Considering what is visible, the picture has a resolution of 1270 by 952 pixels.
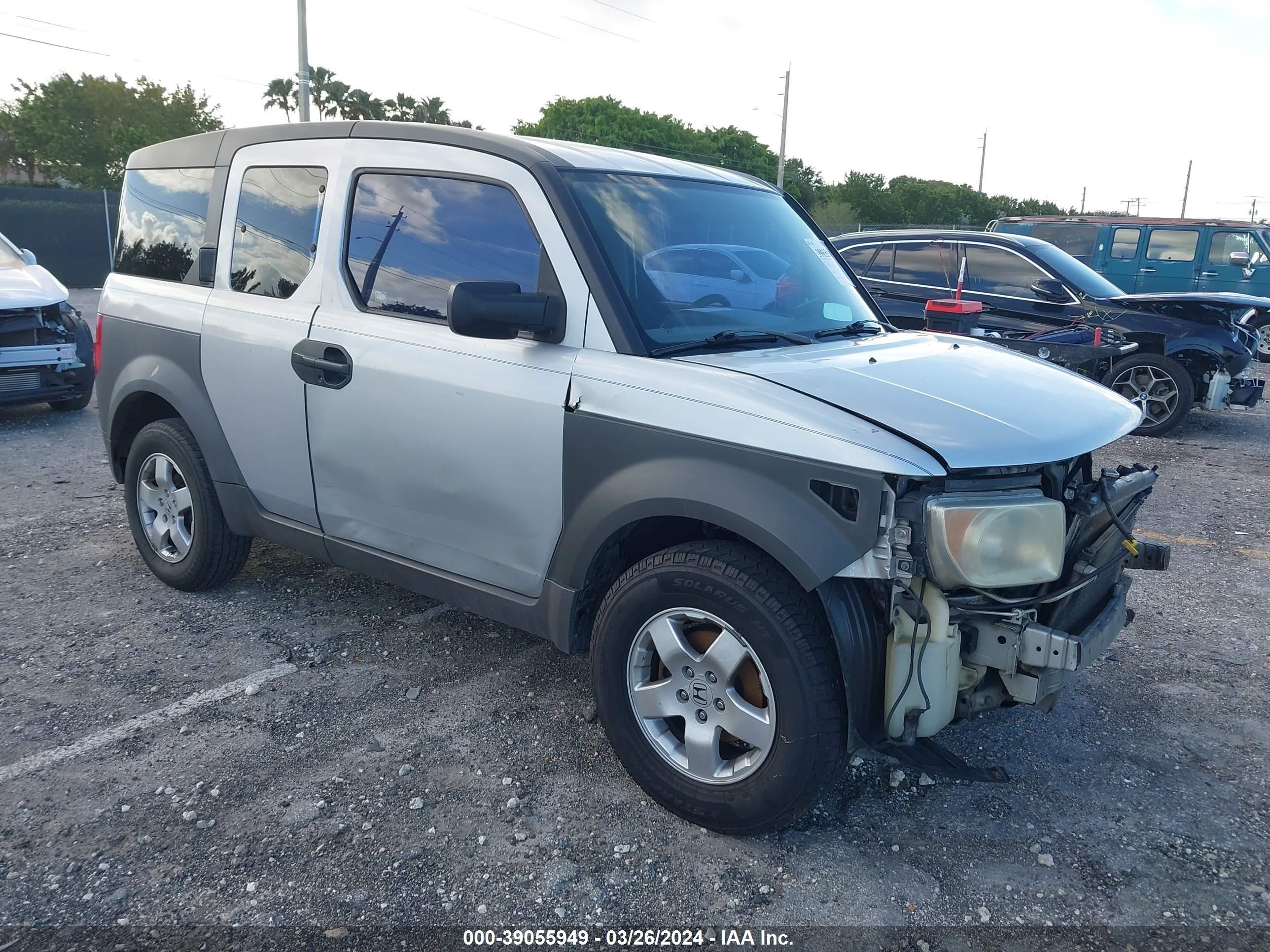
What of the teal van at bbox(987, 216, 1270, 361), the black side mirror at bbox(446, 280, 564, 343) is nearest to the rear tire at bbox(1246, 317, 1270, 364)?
the teal van at bbox(987, 216, 1270, 361)

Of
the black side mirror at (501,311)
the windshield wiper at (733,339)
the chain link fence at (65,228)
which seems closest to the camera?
the black side mirror at (501,311)

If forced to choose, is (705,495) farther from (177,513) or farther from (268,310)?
(177,513)

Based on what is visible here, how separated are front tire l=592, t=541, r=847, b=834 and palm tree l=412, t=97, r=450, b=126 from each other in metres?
58.8

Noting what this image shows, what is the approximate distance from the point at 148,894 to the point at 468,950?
913 millimetres

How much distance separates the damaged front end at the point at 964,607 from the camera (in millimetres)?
2576

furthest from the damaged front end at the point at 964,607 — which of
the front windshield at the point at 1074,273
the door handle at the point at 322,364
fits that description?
the front windshield at the point at 1074,273

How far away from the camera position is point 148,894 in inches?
104

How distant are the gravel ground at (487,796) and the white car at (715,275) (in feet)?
5.26

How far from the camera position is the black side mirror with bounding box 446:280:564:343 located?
115 inches

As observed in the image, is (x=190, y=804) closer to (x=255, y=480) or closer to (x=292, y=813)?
(x=292, y=813)

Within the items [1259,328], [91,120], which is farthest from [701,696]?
[91,120]

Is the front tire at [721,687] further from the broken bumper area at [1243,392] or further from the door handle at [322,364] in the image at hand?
the broken bumper area at [1243,392]

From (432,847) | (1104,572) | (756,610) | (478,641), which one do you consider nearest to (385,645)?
(478,641)

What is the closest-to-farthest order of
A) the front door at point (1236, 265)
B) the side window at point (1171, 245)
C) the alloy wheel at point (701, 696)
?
the alloy wheel at point (701, 696) < the front door at point (1236, 265) < the side window at point (1171, 245)
